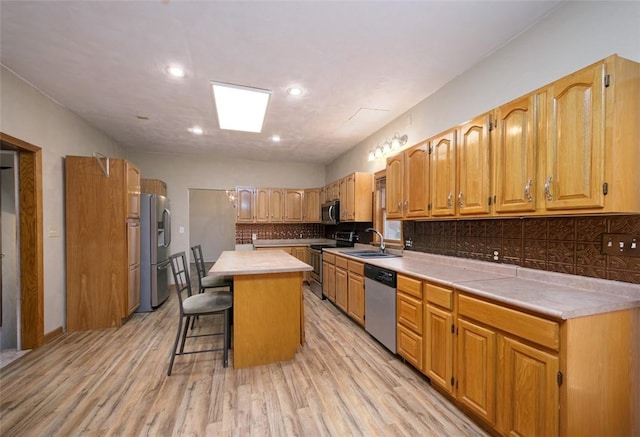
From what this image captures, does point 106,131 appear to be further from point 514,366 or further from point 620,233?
point 620,233

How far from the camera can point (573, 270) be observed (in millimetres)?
1716

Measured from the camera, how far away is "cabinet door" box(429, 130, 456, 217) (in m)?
2.32

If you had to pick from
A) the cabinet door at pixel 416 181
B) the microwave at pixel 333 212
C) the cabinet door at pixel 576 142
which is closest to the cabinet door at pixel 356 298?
the cabinet door at pixel 416 181

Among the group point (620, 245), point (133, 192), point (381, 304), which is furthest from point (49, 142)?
point (620, 245)

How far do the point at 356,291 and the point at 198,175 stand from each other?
4.35 meters

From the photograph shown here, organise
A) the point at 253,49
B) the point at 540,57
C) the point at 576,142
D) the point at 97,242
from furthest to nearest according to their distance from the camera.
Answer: the point at 97,242, the point at 253,49, the point at 540,57, the point at 576,142

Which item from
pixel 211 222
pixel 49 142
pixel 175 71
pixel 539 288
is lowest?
pixel 539 288

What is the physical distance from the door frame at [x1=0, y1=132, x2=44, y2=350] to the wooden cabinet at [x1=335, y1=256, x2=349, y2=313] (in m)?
3.41

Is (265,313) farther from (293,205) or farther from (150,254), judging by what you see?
(293,205)

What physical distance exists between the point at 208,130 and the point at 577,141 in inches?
169

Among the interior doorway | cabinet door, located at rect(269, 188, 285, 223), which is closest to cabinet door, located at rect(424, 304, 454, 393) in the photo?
cabinet door, located at rect(269, 188, 285, 223)

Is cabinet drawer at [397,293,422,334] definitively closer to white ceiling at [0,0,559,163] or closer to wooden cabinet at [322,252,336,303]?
wooden cabinet at [322,252,336,303]

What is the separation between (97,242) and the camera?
3.45 metres

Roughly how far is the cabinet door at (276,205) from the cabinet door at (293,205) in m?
0.09
